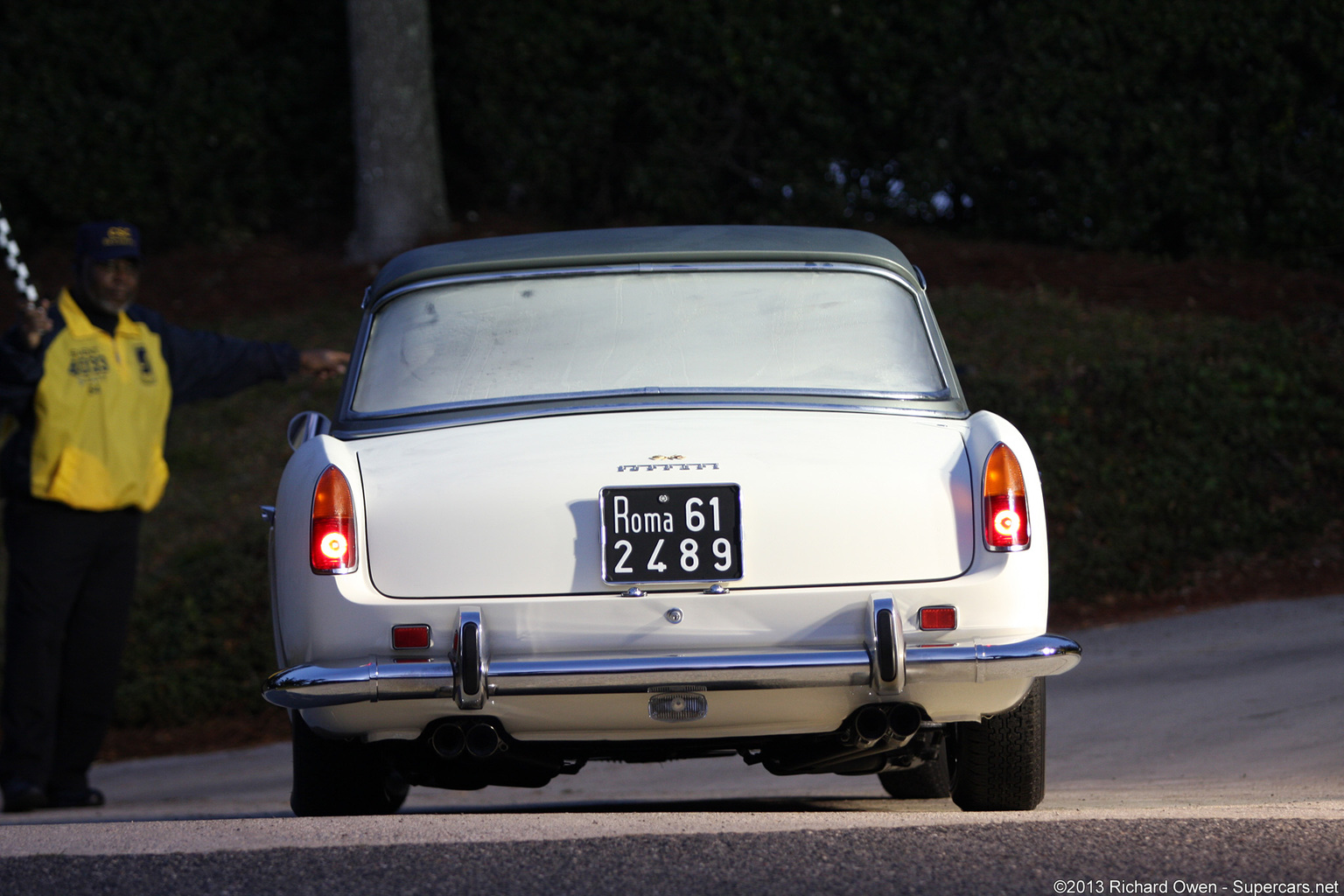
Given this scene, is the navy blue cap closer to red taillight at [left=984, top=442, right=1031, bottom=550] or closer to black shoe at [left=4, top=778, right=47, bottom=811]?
black shoe at [left=4, top=778, right=47, bottom=811]

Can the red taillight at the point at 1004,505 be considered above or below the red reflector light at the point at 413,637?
above

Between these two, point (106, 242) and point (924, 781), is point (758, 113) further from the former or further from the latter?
point (924, 781)

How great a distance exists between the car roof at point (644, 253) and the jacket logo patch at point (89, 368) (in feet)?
6.39

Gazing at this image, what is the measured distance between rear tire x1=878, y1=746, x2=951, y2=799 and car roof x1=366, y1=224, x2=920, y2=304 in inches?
73.5

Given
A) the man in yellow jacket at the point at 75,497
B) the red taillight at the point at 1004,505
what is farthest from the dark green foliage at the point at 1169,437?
the red taillight at the point at 1004,505

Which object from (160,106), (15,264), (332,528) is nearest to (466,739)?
(332,528)

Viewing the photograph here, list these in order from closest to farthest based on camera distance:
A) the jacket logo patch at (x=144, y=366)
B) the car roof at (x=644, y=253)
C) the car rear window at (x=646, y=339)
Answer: the car rear window at (x=646, y=339), the car roof at (x=644, y=253), the jacket logo patch at (x=144, y=366)

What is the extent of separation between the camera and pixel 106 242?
20.7ft

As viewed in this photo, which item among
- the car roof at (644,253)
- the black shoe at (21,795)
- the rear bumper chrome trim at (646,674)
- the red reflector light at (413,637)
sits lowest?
the black shoe at (21,795)

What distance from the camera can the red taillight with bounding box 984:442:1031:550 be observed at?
389 centimetres

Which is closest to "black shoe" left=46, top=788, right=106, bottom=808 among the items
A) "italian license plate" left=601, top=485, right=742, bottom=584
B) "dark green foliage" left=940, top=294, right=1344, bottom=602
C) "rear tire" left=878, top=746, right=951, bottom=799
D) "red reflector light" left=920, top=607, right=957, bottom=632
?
"rear tire" left=878, top=746, right=951, bottom=799

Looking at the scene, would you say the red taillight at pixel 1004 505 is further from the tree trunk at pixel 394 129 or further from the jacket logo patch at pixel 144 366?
the tree trunk at pixel 394 129

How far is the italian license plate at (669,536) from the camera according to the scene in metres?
3.80

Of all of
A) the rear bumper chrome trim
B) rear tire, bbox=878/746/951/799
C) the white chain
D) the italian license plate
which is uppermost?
the white chain
